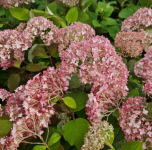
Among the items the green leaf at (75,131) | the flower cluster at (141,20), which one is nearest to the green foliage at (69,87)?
the green leaf at (75,131)

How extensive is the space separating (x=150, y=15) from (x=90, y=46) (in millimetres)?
728

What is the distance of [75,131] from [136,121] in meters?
0.20

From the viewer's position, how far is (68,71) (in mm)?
628

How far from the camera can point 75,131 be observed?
585mm

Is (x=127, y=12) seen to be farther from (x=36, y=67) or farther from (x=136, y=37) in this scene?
(x=36, y=67)

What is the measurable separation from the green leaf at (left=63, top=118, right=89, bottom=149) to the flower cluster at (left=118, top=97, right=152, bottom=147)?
0.13 metres

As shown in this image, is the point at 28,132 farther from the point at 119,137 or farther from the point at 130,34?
the point at 130,34

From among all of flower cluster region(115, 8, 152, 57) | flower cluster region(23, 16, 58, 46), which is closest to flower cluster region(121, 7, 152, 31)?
flower cluster region(115, 8, 152, 57)

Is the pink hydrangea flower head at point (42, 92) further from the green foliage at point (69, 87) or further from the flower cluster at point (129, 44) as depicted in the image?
the flower cluster at point (129, 44)

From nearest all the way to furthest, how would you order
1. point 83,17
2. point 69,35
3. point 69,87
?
point 69,87
point 69,35
point 83,17

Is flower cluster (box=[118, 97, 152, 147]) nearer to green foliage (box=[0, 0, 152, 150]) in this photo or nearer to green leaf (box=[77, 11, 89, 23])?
green foliage (box=[0, 0, 152, 150])

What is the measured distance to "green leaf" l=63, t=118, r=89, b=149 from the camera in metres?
0.57

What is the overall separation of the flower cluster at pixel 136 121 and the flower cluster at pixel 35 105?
0.72 feet

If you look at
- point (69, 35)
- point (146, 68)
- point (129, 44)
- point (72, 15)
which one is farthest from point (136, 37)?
point (72, 15)
